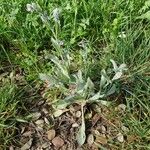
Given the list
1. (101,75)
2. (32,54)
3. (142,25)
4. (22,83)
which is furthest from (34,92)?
(142,25)

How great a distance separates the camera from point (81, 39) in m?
3.22

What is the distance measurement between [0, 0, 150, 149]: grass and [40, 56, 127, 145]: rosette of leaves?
11 centimetres

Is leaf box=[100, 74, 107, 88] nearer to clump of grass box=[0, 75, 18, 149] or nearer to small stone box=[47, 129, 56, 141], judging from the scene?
small stone box=[47, 129, 56, 141]

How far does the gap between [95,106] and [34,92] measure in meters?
0.47

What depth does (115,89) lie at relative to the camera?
2.77 metres

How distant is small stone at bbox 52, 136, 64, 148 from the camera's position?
8.95 feet

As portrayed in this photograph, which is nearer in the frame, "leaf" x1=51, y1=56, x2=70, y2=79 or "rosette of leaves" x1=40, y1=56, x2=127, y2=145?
"rosette of leaves" x1=40, y1=56, x2=127, y2=145

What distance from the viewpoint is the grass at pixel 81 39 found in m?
2.88

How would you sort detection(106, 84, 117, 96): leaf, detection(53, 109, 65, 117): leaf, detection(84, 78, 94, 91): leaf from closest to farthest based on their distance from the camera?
detection(84, 78, 94, 91): leaf
detection(106, 84, 117, 96): leaf
detection(53, 109, 65, 117): leaf

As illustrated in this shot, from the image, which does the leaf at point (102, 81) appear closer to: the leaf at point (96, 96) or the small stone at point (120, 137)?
the leaf at point (96, 96)

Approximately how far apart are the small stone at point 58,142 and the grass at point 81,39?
314 mm

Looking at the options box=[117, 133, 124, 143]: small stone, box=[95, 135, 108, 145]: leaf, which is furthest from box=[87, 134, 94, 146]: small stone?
box=[117, 133, 124, 143]: small stone

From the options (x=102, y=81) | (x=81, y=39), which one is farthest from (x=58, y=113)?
(x=81, y=39)

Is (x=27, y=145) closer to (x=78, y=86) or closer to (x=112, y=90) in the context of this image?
(x=78, y=86)
